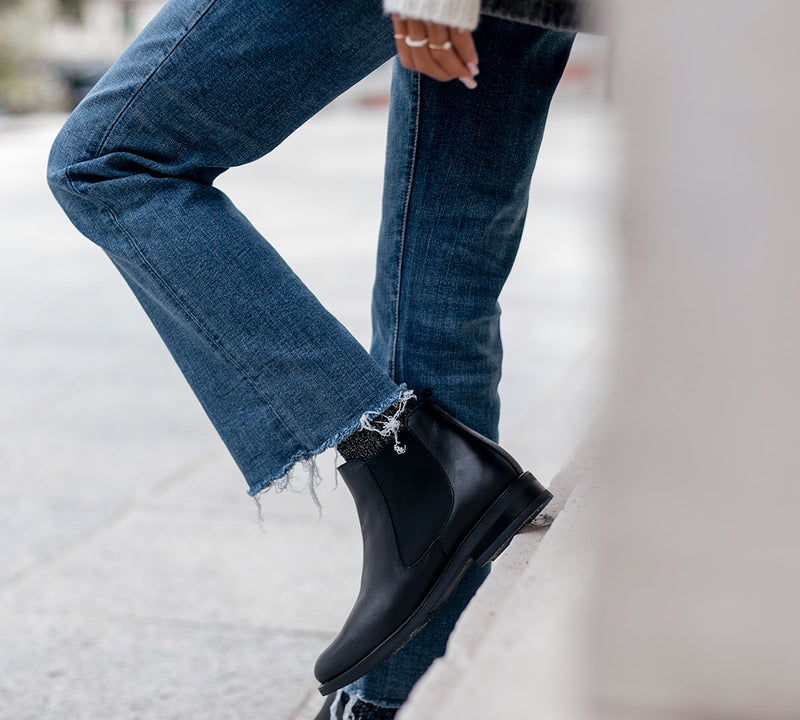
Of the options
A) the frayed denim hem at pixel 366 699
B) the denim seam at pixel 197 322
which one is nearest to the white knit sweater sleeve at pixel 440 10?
the denim seam at pixel 197 322

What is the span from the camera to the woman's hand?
3.16 ft

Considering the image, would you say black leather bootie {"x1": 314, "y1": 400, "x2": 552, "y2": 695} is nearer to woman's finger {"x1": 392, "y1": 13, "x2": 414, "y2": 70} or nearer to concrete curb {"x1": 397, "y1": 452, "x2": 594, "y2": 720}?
concrete curb {"x1": 397, "y1": 452, "x2": 594, "y2": 720}

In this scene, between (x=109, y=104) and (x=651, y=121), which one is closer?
(x=651, y=121)

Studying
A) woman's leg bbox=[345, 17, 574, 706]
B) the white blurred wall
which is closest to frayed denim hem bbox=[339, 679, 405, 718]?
woman's leg bbox=[345, 17, 574, 706]

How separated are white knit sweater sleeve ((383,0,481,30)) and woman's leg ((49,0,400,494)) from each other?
0.73 ft

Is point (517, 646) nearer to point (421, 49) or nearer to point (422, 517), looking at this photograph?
point (422, 517)

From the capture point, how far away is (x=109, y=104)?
1.16 m

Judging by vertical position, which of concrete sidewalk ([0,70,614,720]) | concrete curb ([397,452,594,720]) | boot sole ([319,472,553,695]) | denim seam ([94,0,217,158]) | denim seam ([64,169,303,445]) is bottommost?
concrete sidewalk ([0,70,614,720])

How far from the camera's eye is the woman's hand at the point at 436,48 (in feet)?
3.16

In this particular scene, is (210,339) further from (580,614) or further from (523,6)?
(580,614)

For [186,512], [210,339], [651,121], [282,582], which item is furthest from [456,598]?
[186,512]

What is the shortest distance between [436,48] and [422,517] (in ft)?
1.88

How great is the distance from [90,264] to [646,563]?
16.6ft

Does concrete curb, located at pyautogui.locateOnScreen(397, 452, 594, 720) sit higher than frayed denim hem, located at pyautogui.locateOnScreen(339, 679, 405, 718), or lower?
higher
